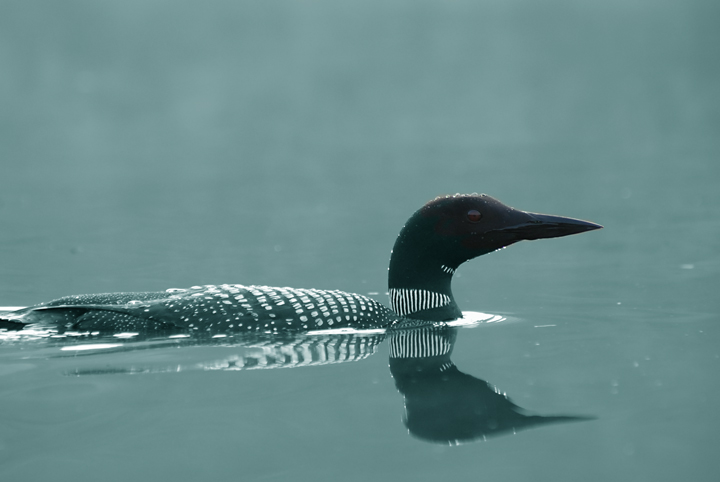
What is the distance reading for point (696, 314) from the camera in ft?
14.2

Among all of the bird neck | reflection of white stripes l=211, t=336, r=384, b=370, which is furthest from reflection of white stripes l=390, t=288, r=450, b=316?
reflection of white stripes l=211, t=336, r=384, b=370

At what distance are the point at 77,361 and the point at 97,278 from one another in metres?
2.28

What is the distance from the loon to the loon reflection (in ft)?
1.15

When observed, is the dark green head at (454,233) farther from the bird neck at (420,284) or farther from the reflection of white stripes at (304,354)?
the reflection of white stripes at (304,354)

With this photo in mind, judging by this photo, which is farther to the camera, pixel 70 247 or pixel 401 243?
pixel 70 247

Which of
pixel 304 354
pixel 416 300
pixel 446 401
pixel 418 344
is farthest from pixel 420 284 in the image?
pixel 446 401

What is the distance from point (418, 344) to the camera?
3.94 metres

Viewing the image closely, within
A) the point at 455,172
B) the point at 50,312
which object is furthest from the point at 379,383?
the point at 455,172

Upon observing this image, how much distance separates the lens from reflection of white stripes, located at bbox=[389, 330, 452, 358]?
12.4 ft

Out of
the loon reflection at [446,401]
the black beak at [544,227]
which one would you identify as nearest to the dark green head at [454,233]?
the black beak at [544,227]

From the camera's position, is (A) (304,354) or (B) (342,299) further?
(B) (342,299)

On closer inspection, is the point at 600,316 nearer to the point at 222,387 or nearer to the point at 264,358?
the point at 264,358

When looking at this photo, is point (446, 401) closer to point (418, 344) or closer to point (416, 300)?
point (418, 344)

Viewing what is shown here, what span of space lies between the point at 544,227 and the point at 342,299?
979mm
